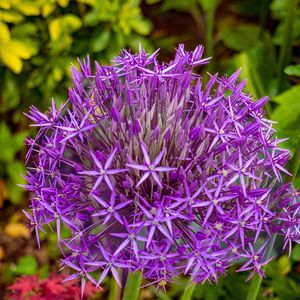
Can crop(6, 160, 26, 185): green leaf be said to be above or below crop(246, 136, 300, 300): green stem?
below

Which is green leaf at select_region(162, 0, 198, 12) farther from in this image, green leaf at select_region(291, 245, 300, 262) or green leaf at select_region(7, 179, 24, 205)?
green leaf at select_region(291, 245, 300, 262)

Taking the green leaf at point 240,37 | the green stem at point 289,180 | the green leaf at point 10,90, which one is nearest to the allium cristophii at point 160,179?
the green stem at point 289,180

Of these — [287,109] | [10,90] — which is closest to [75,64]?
[10,90]

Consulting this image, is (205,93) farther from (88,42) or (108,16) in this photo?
(88,42)

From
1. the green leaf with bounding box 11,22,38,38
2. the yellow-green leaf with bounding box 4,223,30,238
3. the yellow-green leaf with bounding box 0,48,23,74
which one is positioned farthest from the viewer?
the yellow-green leaf with bounding box 4,223,30,238

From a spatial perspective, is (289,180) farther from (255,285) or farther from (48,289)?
(48,289)

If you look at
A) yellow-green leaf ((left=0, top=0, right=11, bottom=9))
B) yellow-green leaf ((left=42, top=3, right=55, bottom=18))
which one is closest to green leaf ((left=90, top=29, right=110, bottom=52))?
yellow-green leaf ((left=42, top=3, right=55, bottom=18))
